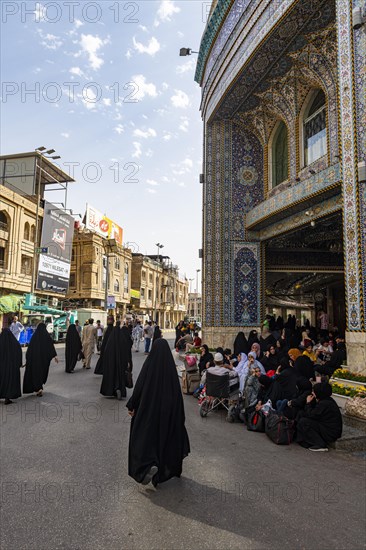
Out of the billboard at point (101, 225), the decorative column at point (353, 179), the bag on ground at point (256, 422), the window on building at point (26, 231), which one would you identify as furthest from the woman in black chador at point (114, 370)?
the billboard at point (101, 225)

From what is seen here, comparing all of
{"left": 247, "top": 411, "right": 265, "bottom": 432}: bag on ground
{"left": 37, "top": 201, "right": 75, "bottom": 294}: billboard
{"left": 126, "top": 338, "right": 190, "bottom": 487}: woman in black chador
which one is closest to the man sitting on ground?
{"left": 247, "top": 411, "right": 265, "bottom": 432}: bag on ground

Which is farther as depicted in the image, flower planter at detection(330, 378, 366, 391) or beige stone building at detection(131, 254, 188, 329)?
beige stone building at detection(131, 254, 188, 329)

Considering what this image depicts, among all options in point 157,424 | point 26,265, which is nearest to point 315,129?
point 157,424

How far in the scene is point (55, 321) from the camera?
23016mm

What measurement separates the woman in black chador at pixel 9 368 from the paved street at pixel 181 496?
175 centimetres

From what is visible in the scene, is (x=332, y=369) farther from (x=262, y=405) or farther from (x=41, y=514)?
(x=41, y=514)

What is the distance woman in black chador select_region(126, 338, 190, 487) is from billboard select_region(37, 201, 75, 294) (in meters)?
25.0

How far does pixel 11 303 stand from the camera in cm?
2369

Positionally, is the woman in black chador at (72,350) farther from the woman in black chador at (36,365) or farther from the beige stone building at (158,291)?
the beige stone building at (158,291)

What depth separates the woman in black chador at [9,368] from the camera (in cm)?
748

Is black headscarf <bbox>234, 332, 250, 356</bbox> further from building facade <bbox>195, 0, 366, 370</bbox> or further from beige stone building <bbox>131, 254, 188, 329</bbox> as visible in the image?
beige stone building <bbox>131, 254, 188, 329</bbox>

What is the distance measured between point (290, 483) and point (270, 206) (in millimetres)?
10303

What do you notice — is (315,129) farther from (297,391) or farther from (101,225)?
(101,225)

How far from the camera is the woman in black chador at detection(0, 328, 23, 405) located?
7.48 metres
